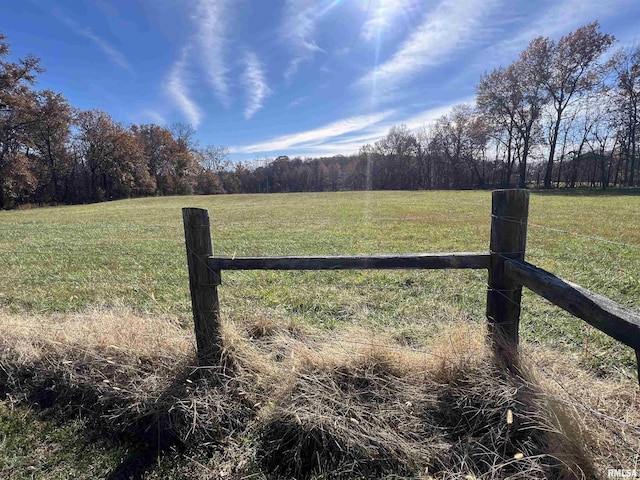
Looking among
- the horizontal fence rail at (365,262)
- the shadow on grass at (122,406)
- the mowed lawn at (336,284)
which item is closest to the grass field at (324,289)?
the mowed lawn at (336,284)

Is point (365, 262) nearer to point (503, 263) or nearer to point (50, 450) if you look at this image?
point (503, 263)

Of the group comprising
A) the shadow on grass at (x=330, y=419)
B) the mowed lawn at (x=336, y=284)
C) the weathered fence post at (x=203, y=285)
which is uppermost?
the weathered fence post at (x=203, y=285)

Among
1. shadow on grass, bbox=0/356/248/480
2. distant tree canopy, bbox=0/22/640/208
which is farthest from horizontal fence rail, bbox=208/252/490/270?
distant tree canopy, bbox=0/22/640/208

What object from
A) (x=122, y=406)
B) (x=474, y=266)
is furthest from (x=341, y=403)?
(x=122, y=406)

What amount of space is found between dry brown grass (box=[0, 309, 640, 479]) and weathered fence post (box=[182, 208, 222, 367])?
0.11 meters

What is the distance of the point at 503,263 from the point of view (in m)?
2.14

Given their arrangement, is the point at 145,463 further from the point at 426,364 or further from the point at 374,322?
the point at 374,322

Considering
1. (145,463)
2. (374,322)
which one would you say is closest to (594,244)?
(374,322)

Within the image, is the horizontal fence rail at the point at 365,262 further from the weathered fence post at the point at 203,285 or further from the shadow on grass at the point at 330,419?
the shadow on grass at the point at 330,419

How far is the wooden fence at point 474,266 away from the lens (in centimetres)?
207

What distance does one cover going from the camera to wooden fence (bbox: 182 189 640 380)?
6.79 feet

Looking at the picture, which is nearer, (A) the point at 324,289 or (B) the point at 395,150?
(A) the point at 324,289

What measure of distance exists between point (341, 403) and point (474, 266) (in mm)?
1260

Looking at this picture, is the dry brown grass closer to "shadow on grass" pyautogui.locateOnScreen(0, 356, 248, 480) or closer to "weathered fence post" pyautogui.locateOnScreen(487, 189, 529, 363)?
"shadow on grass" pyautogui.locateOnScreen(0, 356, 248, 480)
